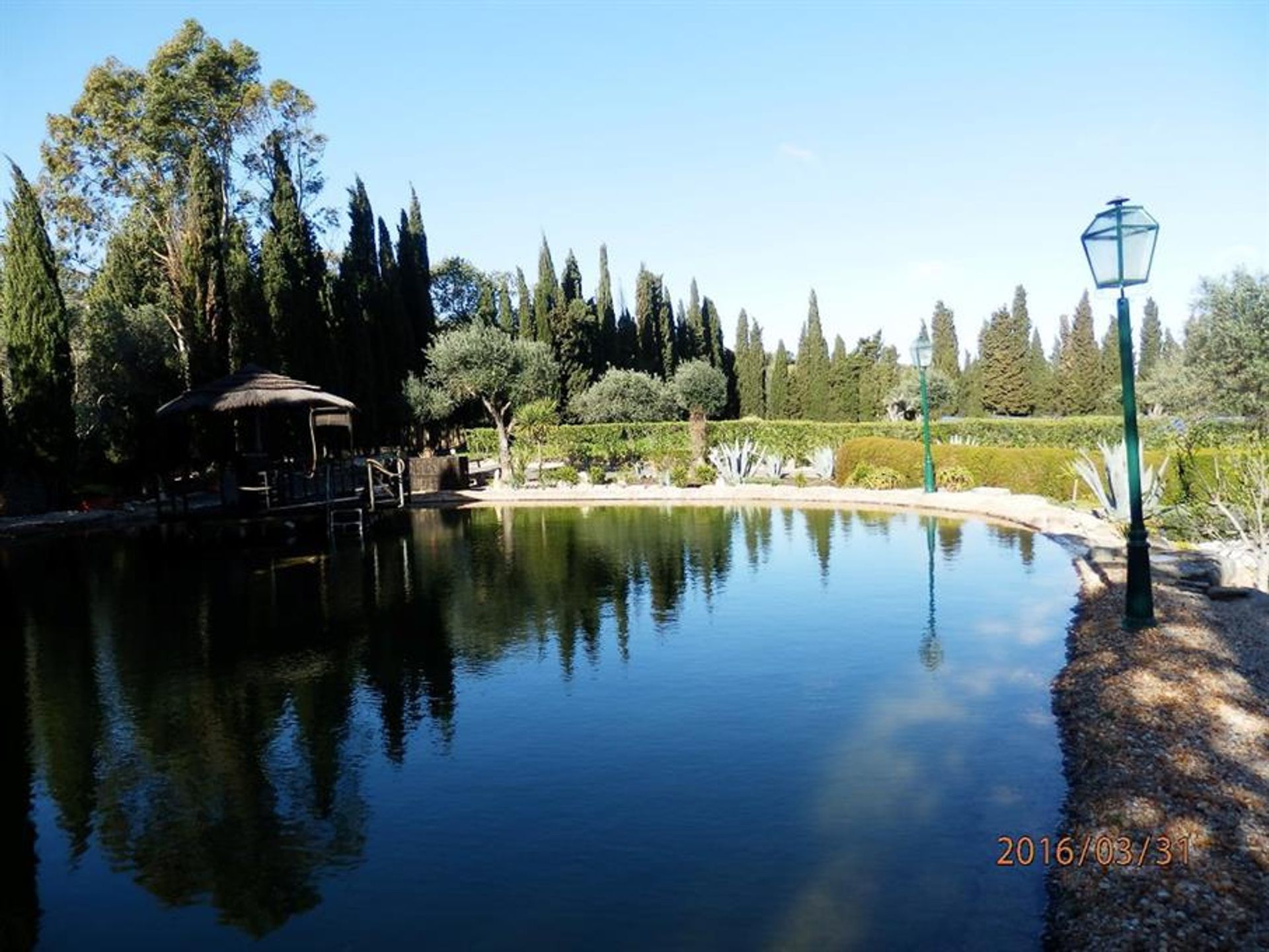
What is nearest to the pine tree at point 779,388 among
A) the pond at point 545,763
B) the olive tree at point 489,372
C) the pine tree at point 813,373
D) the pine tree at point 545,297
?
the pine tree at point 813,373

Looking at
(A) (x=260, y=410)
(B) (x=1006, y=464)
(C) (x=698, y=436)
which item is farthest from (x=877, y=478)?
(A) (x=260, y=410)

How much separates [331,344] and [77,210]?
1123 centimetres

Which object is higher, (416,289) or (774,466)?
(416,289)

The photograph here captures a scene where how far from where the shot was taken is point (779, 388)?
180 ft

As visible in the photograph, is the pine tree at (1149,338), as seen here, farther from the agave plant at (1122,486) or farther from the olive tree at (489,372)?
the agave plant at (1122,486)

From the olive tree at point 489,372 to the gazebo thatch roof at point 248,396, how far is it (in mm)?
9609

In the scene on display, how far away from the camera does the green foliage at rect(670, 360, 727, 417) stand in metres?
42.6

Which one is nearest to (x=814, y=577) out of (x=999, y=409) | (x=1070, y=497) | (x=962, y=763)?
(x=962, y=763)

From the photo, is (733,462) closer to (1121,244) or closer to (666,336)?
(1121,244)

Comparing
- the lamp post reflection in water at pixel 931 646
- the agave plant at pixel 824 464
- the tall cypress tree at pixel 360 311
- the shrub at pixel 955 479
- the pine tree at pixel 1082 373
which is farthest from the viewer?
the pine tree at pixel 1082 373

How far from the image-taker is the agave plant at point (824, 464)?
2642cm

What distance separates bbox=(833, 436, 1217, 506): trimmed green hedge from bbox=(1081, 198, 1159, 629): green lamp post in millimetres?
8292

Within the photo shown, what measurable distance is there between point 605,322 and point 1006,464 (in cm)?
2852

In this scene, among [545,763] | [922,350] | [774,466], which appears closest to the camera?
[545,763]
